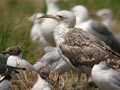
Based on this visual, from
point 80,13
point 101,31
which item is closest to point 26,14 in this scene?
point 80,13

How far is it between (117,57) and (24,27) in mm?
3602

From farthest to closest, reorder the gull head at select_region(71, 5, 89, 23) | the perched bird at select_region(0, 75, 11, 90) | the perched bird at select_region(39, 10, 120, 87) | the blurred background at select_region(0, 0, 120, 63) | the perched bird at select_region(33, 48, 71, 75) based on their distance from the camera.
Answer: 1. the gull head at select_region(71, 5, 89, 23)
2. the blurred background at select_region(0, 0, 120, 63)
3. the perched bird at select_region(33, 48, 71, 75)
4. the perched bird at select_region(39, 10, 120, 87)
5. the perched bird at select_region(0, 75, 11, 90)

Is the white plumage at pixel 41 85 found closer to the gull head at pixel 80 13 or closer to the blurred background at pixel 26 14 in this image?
the blurred background at pixel 26 14

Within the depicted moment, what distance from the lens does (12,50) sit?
890cm

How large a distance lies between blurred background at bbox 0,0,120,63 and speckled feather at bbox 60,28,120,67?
1244 mm

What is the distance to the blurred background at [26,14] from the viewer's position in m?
9.67

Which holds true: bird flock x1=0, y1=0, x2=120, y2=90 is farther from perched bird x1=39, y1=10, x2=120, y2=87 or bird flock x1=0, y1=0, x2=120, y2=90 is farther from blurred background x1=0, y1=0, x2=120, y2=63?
blurred background x1=0, y1=0, x2=120, y2=63

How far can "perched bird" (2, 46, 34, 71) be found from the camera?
8.65 m

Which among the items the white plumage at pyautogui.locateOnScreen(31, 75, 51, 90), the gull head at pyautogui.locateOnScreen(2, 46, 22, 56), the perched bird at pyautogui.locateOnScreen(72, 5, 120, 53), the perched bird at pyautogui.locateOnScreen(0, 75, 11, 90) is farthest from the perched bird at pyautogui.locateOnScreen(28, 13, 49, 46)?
the white plumage at pyautogui.locateOnScreen(31, 75, 51, 90)

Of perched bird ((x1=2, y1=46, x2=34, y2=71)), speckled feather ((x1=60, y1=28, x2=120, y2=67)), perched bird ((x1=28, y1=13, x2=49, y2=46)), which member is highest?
speckled feather ((x1=60, y1=28, x2=120, y2=67))

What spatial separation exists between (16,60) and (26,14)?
28.9 ft

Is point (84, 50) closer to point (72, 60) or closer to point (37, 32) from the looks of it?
point (72, 60)

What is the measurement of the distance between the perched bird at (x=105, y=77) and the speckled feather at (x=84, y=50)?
1.26 ft

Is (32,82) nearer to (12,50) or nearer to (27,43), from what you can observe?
(12,50)
